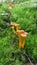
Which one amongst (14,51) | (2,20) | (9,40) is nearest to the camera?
(14,51)

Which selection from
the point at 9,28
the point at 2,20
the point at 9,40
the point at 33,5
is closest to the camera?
the point at 9,40

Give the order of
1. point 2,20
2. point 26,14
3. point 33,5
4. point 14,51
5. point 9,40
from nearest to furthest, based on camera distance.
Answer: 1. point 14,51
2. point 9,40
3. point 2,20
4. point 26,14
5. point 33,5

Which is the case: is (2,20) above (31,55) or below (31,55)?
above

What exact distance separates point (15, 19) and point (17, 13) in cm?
24

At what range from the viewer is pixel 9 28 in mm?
2365

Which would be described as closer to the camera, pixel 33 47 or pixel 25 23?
pixel 33 47

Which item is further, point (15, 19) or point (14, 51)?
point (15, 19)

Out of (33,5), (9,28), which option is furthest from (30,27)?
(33,5)

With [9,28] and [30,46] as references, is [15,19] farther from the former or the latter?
[30,46]

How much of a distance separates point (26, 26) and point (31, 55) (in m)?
0.56

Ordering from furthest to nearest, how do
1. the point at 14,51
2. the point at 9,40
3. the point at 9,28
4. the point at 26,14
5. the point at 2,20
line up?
the point at 26,14 < the point at 2,20 < the point at 9,28 < the point at 9,40 < the point at 14,51

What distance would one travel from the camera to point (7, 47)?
79.9 inches

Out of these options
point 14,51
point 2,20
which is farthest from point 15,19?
Answer: point 14,51

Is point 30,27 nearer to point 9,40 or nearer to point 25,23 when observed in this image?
point 25,23
